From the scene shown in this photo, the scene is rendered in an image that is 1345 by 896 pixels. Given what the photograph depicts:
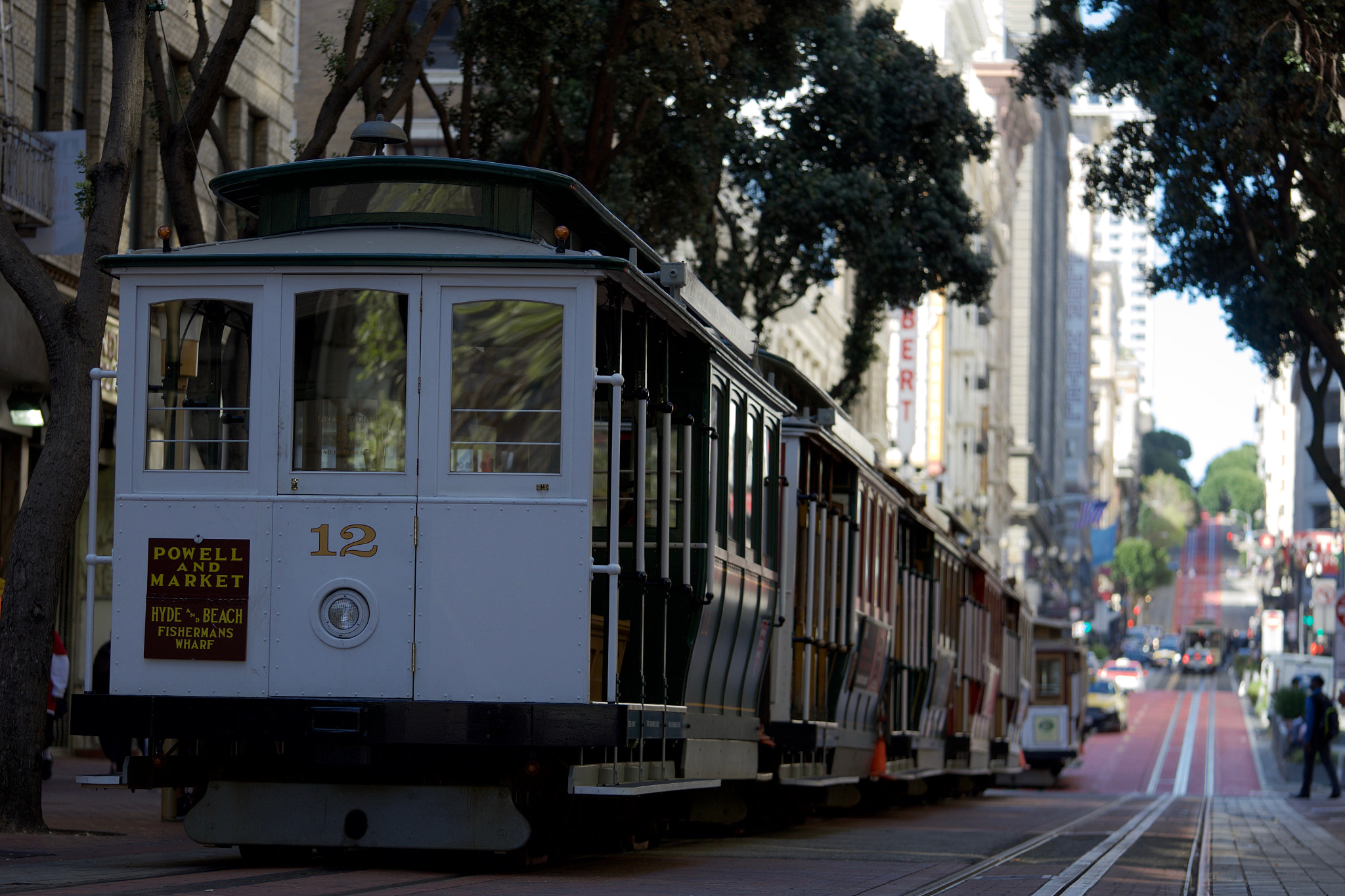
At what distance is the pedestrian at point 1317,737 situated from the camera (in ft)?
95.8

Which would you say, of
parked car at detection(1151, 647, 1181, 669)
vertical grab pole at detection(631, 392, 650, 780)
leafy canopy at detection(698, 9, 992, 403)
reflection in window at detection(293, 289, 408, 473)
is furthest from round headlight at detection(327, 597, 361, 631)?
parked car at detection(1151, 647, 1181, 669)

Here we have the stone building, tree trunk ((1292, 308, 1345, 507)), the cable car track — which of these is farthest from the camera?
tree trunk ((1292, 308, 1345, 507))

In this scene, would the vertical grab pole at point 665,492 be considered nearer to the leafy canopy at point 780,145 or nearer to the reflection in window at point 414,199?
the reflection in window at point 414,199

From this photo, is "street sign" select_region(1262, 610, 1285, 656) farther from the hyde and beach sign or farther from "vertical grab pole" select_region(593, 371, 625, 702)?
the hyde and beach sign

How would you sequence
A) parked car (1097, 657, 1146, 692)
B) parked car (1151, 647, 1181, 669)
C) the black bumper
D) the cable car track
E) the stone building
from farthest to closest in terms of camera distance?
parked car (1151, 647, 1181, 669)
parked car (1097, 657, 1146, 692)
the stone building
the cable car track
the black bumper

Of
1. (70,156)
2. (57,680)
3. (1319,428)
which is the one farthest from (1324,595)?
(57,680)

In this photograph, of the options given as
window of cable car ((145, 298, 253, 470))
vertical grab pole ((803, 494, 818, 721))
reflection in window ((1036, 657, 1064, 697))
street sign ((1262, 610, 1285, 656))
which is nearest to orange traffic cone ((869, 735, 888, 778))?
vertical grab pole ((803, 494, 818, 721))

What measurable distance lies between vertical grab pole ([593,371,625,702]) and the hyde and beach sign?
5.95 feet

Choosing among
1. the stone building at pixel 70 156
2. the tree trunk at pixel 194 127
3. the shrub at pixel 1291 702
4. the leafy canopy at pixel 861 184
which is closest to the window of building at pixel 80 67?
the stone building at pixel 70 156

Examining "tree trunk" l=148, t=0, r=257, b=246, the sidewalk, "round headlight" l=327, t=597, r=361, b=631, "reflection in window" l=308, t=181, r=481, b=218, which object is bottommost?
the sidewalk

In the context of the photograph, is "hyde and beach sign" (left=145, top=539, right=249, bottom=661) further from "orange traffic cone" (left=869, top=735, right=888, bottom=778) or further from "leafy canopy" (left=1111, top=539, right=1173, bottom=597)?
"leafy canopy" (left=1111, top=539, right=1173, bottom=597)

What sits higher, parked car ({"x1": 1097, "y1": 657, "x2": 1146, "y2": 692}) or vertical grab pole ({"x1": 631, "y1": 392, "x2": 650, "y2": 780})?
vertical grab pole ({"x1": 631, "y1": 392, "x2": 650, "y2": 780})

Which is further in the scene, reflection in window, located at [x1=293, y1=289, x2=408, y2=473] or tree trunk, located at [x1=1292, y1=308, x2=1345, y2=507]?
tree trunk, located at [x1=1292, y1=308, x2=1345, y2=507]

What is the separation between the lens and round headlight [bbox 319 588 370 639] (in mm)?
10414
